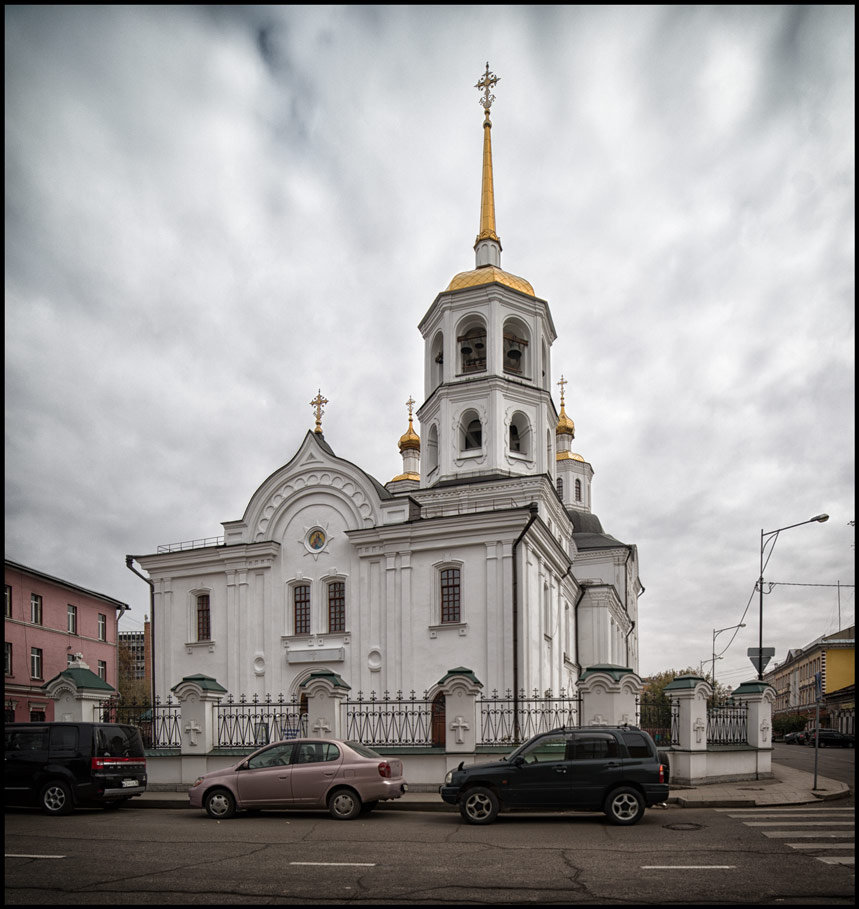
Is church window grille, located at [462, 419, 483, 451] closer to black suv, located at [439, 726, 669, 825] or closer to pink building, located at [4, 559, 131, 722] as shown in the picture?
pink building, located at [4, 559, 131, 722]

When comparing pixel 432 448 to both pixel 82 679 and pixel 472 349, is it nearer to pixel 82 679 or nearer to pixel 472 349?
pixel 472 349

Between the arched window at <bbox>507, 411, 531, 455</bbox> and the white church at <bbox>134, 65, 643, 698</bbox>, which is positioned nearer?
the white church at <bbox>134, 65, 643, 698</bbox>

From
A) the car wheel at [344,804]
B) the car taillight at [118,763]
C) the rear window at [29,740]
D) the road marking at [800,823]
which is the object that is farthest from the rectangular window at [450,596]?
the road marking at [800,823]

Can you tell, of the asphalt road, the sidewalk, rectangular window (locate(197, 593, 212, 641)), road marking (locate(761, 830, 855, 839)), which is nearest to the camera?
the asphalt road

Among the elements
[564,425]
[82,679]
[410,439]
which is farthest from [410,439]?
[82,679]

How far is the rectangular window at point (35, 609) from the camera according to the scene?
119 feet

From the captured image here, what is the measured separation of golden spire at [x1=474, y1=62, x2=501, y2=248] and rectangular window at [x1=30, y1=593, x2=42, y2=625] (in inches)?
935

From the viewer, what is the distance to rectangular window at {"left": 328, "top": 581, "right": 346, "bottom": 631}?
26.7 metres

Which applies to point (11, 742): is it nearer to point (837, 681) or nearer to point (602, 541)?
point (602, 541)

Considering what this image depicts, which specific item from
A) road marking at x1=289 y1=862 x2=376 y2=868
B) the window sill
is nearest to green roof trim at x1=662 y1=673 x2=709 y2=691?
the window sill

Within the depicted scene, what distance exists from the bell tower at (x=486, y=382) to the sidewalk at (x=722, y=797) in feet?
44.3

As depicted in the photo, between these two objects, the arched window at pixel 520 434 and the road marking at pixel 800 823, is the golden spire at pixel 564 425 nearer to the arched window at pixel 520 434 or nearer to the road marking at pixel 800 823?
the arched window at pixel 520 434

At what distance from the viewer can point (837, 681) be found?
236 ft

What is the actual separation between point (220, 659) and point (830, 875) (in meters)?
22.1
